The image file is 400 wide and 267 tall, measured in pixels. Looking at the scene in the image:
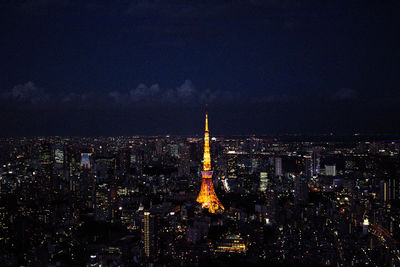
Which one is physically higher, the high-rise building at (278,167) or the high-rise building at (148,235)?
the high-rise building at (278,167)

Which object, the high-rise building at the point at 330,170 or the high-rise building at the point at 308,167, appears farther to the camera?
the high-rise building at the point at 308,167

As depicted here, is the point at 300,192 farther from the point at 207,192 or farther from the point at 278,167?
the point at 278,167

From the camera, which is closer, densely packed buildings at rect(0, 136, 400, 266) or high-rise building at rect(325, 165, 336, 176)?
densely packed buildings at rect(0, 136, 400, 266)

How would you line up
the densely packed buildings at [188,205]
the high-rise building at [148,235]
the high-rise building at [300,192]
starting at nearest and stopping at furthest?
the densely packed buildings at [188,205] < the high-rise building at [148,235] < the high-rise building at [300,192]

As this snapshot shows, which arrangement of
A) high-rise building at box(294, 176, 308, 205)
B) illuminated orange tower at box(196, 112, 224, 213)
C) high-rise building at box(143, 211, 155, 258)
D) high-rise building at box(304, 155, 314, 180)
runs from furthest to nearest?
high-rise building at box(304, 155, 314, 180) < illuminated orange tower at box(196, 112, 224, 213) < high-rise building at box(294, 176, 308, 205) < high-rise building at box(143, 211, 155, 258)

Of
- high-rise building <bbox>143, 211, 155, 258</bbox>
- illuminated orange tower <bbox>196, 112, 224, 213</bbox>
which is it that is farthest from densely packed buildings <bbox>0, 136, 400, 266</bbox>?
illuminated orange tower <bbox>196, 112, 224, 213</bbox>

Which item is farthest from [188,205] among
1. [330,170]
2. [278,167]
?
[278,167]

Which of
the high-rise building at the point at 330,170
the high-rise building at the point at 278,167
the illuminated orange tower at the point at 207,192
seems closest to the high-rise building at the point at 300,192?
the high-rise building at the point at 330,170

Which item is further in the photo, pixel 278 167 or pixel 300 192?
pixel 278 167

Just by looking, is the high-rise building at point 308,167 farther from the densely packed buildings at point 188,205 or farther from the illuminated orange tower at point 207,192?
the illuminated orange tower at point 207,192

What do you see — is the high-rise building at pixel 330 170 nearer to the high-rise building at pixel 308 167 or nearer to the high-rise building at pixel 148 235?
the high-rise building at pixel 308 167

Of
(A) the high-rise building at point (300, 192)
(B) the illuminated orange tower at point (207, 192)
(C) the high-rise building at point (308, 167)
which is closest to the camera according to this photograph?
(A) the high-rise building at point (300, 192)

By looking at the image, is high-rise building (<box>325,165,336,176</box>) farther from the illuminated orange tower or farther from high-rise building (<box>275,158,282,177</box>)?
the illuminated orange tower
